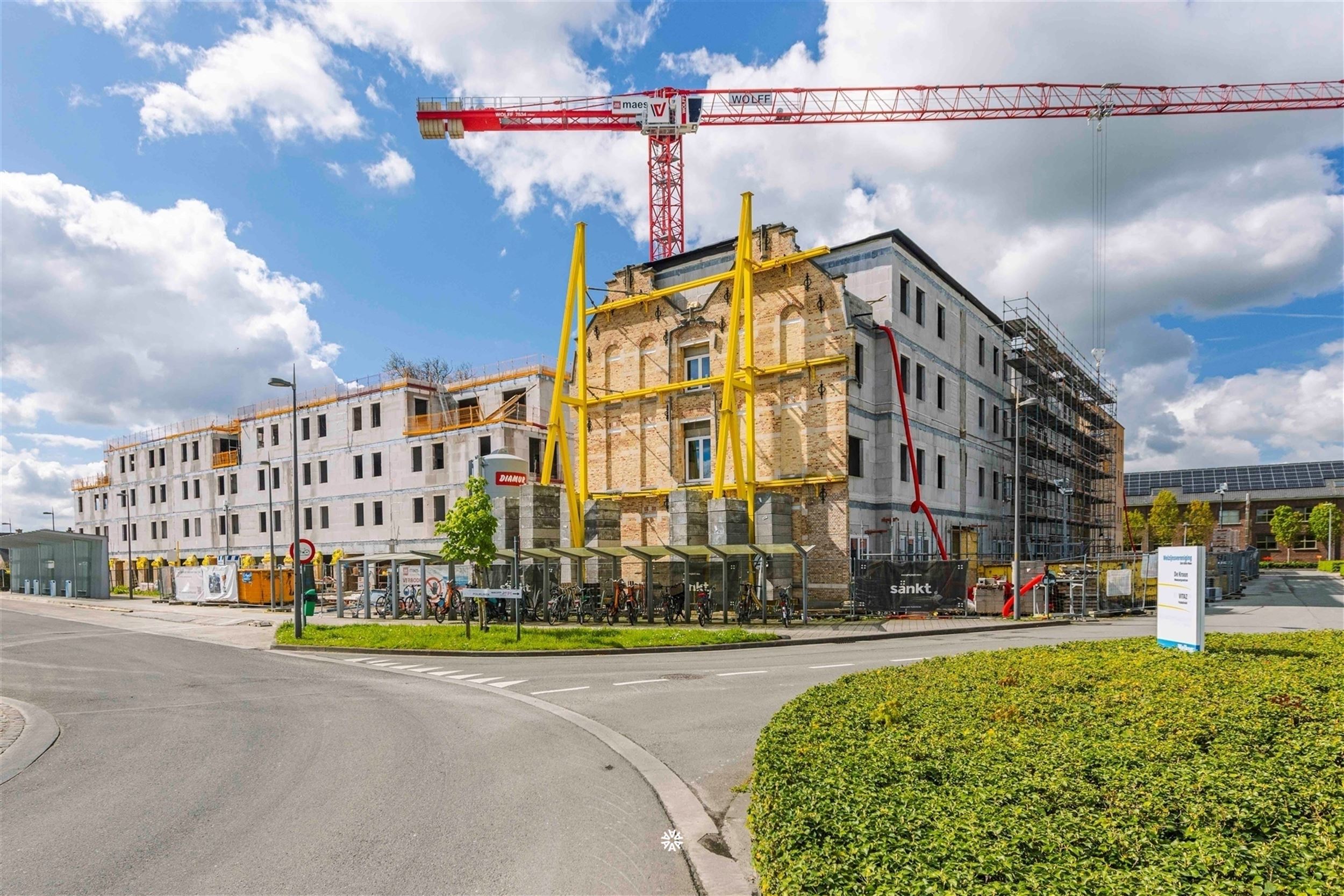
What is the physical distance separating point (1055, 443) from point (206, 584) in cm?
5038

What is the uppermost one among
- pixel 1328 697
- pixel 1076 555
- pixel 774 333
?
pixel 774 333

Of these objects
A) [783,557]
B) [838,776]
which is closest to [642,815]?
[838,776]

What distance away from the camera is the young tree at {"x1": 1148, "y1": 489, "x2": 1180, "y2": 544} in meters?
75.6

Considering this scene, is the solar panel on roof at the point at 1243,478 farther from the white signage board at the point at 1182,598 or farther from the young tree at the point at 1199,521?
the white signage board at the point at 1182,598

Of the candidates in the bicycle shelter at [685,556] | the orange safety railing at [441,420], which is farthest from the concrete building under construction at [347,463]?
the bicycle shelter at [685,556]

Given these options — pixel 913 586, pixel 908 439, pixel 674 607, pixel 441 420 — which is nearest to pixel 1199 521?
pixel 908 439

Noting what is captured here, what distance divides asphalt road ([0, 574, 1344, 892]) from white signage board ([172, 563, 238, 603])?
87.9ft

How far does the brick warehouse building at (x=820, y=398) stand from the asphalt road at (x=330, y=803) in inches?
731

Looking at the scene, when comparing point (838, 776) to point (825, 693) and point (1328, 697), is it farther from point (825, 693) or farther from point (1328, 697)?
point (1328, 697)

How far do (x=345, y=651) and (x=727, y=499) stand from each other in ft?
44.4

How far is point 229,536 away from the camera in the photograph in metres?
55.5

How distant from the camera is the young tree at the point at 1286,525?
76.2 meters

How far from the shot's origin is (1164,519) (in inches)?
3004

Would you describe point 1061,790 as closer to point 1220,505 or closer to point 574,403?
point 574,403
